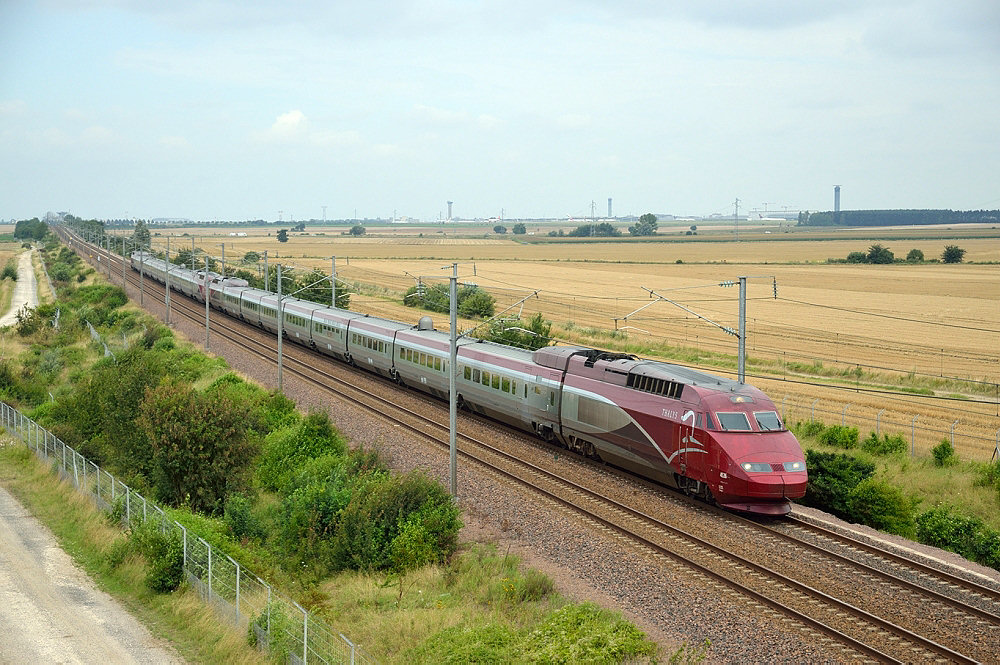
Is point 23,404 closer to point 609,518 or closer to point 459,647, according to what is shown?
point 609,518

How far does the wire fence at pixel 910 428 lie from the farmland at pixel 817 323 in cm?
11

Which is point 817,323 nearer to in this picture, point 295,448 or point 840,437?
point 840,437

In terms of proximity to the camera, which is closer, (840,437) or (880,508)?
(880,508)

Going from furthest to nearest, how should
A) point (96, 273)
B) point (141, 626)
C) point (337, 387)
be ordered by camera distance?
1. point (96, 273)
2. point (337, 387)
3. point (141, 626)

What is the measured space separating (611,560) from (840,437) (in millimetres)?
17032

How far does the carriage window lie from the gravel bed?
2.56m

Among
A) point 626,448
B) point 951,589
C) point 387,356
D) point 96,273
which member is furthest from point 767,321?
point 96,273

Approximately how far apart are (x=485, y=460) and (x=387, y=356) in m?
15.4

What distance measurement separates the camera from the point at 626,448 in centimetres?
2822

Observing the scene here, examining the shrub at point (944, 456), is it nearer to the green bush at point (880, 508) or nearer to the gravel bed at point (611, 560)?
the green bush at point (880, 508)

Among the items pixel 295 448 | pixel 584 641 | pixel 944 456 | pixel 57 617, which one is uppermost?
pixel 584 641

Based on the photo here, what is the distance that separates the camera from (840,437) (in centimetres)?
3519

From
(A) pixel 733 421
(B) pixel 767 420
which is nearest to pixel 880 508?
(B) pixel 767 420

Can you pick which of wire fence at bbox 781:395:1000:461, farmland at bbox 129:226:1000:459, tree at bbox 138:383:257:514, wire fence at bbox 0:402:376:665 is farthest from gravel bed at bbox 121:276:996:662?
wire fence at bbox 781:395:1000:461
